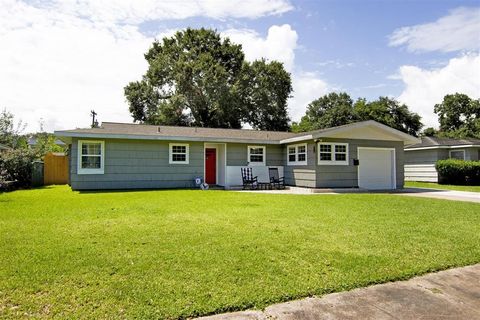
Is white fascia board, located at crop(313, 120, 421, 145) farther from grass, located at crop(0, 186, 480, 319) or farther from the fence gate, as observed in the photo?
the fence gate

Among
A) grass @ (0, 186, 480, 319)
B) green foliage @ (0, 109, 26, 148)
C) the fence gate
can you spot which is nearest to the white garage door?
grass @ (0, 186, 480, 319)

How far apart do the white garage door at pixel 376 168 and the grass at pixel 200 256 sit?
24.1ft

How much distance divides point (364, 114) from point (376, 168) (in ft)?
83.9

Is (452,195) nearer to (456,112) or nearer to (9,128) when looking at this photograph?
(9,128)

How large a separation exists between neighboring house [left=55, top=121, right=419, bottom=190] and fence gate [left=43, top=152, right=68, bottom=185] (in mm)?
3620

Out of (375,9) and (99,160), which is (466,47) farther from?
(99,160)

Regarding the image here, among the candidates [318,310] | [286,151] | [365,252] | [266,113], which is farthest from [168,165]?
[266,113]

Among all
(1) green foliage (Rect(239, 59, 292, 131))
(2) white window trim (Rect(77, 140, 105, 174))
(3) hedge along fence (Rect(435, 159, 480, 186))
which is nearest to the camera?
(2) white window trim (Rect(77, 140, 105, 174))

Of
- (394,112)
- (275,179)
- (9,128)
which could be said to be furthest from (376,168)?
(394,112)

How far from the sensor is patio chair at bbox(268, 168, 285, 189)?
14.9 m

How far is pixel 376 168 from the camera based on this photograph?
14.8 m

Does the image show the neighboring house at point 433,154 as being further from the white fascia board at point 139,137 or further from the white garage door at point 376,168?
the white fascia board at point 139,137

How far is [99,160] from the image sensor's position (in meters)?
13.2

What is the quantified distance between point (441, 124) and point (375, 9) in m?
43.7
